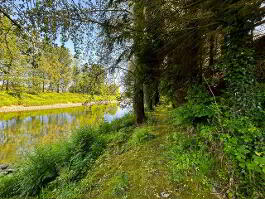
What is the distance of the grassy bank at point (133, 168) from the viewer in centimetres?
212

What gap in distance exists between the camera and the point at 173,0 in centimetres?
278

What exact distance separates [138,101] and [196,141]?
9.05ft

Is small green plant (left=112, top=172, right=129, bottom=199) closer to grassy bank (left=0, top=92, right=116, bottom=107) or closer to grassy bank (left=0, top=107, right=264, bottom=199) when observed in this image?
grassy bank (left=0, top=107, right=264, bottom=199)

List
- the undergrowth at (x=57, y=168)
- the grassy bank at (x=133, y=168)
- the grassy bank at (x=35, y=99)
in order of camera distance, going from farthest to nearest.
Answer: the grassy bank at (x=35, y=99) → the undergrowth at (x=57, y=168) → the grassy bank at (x=133, y=168)

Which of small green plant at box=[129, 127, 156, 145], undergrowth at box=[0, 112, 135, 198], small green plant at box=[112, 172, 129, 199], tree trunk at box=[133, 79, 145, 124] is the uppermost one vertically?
tree trunk at box=[133, 79, 145, 124]

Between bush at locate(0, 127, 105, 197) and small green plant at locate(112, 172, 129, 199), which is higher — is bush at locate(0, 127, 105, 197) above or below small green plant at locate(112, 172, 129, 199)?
below

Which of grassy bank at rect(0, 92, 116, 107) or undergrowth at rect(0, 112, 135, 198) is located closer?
undergrowth at rect(0, 112, 135, 198)

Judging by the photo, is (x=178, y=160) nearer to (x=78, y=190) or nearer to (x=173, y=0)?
(x=78, y=190)

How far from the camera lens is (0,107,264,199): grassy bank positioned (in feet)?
6.96

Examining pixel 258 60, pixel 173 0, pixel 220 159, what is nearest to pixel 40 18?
pixel 173 0

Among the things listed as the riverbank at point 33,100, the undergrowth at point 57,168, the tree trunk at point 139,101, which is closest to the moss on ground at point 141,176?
the undergrowth at point 57,168

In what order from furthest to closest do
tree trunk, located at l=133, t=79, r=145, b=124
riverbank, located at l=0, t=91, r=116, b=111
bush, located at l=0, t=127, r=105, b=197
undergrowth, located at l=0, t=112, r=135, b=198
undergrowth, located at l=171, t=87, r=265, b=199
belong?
riverbank, located at l=0, t=91, r=116, b=111
tree trunk, located at l=133, t=79, r=145, b=124
bush, located at l=0, t=127, r=105, b=197
undergrowth, located at l=0, t=112, r=135, b=198
undergrowth, located at l=171, t=87, r=265, b=199

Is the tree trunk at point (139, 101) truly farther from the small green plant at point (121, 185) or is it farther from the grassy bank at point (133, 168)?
the small green plant at point (121, 185)

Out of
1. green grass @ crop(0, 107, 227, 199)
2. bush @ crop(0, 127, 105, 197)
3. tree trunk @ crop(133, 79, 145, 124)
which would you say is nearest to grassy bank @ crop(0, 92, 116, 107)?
tree trunk @ crop(133, 79, 145, 124)
